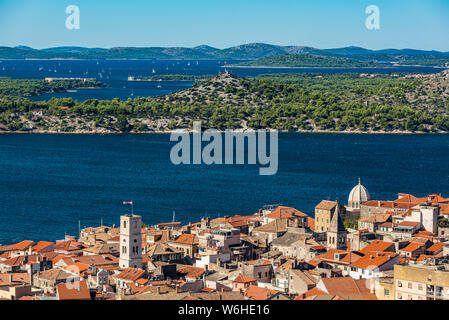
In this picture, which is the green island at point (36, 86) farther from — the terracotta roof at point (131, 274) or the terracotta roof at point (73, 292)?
the terracotta roof at point (73, 292)

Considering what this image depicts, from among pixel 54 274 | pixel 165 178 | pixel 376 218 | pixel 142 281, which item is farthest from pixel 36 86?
pixel 142 281

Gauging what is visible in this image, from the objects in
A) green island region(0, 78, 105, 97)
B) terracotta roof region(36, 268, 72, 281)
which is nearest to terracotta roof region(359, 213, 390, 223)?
terracotta roof region(36, 268, 72, 281)

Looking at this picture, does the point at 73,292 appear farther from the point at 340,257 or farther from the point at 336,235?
the point at 336,235

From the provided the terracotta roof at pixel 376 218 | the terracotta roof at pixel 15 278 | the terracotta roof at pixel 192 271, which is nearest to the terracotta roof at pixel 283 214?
the terracotta roof at pixel 376 218

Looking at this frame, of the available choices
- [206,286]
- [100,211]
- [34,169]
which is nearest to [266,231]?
[206,286]

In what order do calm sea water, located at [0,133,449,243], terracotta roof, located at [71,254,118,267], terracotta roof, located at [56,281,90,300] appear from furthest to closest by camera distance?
calm sea water, located at [0,133,449,243], terracotta roof, located at [71,254,118,267], terracotta roof, located at [56,281,90,300]

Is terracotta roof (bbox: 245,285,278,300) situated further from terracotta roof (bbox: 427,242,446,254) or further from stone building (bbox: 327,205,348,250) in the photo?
terracotta roof (bbox: 427,242,446,254)
